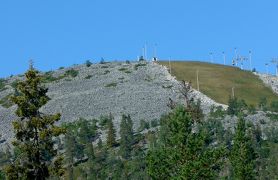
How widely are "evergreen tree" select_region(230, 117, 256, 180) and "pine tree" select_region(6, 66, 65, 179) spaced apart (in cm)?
5335

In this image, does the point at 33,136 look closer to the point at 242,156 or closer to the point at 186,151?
the point at 186,151

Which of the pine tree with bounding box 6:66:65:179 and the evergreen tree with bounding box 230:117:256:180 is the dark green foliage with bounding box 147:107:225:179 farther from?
the evergreen tree with bounding box 230:117:256:180

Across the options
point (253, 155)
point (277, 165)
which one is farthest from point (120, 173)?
point (253, 155)

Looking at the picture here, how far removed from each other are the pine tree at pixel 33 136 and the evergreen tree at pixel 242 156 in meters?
53.3

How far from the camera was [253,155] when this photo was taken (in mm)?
122188

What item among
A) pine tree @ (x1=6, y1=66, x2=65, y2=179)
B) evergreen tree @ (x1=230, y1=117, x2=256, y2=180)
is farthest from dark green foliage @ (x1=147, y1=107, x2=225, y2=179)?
evergreen tree @ (x1=230, y1=117, x2=256, y2=180)

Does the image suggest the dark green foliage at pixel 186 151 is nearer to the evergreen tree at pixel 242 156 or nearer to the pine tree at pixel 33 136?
the pine tree at pixel 33 136

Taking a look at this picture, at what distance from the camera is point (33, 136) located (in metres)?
67.4

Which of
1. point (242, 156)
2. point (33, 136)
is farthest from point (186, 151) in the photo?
point (242, 156)

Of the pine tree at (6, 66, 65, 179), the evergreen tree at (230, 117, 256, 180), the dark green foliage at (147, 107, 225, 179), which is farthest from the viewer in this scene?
the evergreen tree at (230, 117, 256, 180)

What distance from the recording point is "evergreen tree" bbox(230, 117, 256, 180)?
117 metres

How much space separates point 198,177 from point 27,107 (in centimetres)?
2280

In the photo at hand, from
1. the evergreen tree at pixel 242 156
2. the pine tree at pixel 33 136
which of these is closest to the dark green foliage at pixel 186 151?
the pine tree at pixel 33 136

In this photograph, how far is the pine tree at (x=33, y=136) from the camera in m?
66.1
